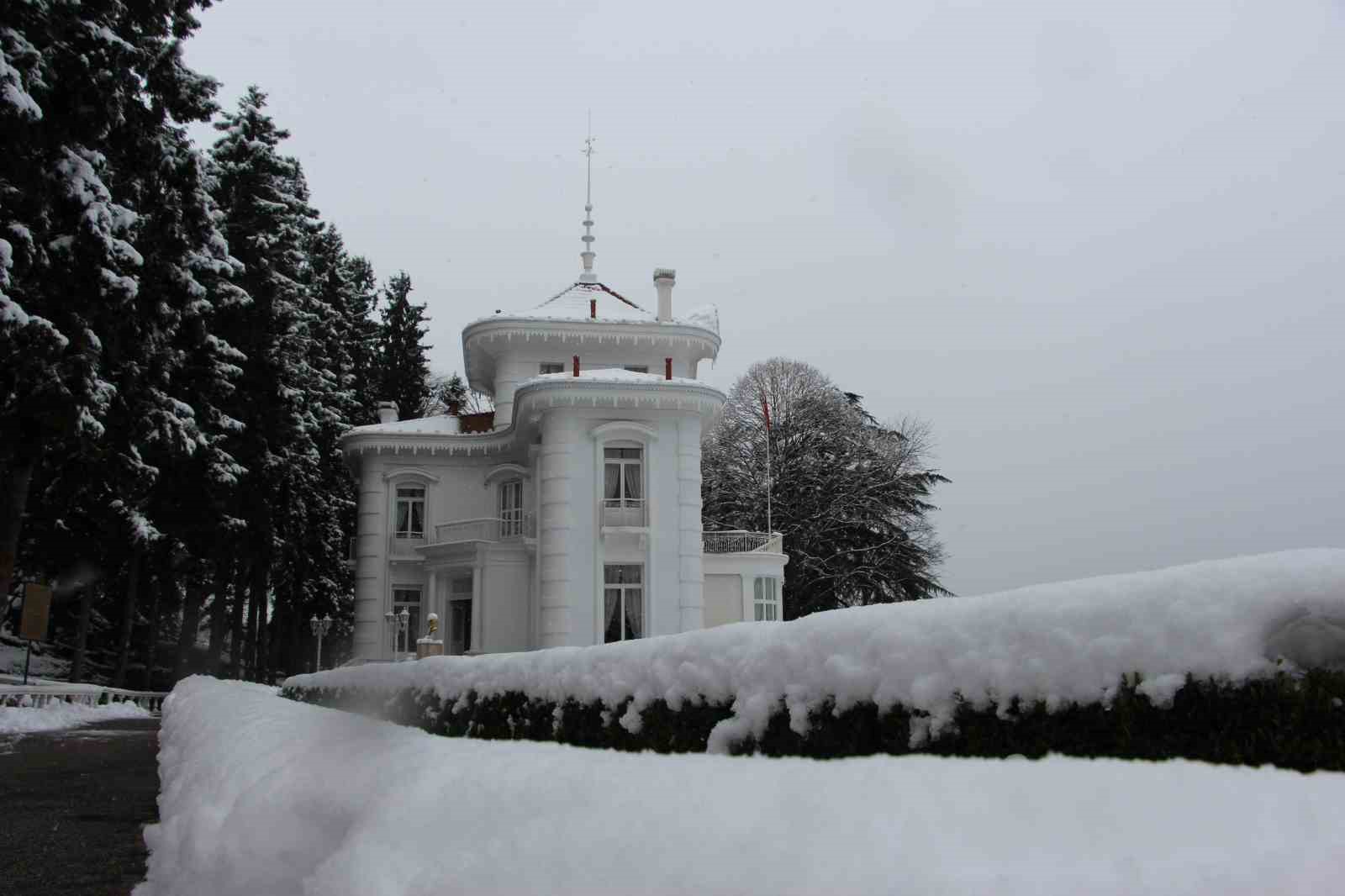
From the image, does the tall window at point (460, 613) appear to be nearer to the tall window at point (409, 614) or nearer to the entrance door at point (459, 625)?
the entrance door at point (459, 625)

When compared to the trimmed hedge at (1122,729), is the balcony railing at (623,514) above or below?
above

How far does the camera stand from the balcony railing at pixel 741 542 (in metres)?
31.1

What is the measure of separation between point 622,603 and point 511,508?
21.2 feet

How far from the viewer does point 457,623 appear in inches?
1194

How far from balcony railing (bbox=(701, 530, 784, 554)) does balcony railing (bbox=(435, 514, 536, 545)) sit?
5.30 meters

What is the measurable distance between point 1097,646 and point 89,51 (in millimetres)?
17470

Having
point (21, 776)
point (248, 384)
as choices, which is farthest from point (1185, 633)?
point (248, 384)

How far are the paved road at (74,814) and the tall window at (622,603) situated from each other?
12820 mm

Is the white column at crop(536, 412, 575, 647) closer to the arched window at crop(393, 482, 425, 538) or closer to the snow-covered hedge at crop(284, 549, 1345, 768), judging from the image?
the arched window at crop(393, 482, 425, 538)

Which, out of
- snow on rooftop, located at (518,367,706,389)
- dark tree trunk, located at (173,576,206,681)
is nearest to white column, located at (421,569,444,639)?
snow on rooftop, located at (518,367,706,389)

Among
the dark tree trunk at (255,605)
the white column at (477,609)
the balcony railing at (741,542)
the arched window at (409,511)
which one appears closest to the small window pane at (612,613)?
the white column at (477,609)

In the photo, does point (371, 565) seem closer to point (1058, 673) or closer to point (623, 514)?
point (623, 514)

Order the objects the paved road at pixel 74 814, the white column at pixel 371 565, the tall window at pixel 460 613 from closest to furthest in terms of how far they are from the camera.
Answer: the paved road at pixel 74 814 → the tall window at pixel 460 613 → the white column at pixel 371 565

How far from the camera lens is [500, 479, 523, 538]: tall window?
3105 centimetres
